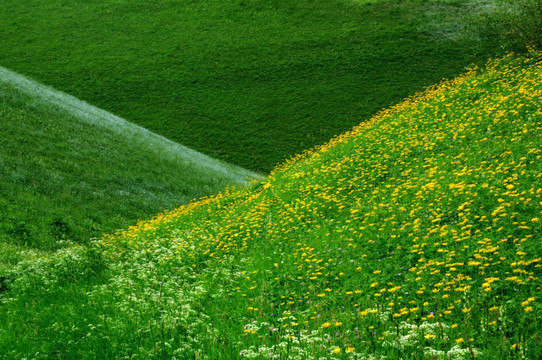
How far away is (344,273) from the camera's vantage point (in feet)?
26.9

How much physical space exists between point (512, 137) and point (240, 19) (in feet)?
164

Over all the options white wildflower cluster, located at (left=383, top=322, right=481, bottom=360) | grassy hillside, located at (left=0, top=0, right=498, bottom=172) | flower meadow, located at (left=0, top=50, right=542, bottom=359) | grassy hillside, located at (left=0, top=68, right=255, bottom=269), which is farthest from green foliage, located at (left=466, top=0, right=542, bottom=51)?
white wildflower cluster, located at (left=383, top=322, right=481, bottom=360)

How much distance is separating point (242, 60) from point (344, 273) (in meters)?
43.7

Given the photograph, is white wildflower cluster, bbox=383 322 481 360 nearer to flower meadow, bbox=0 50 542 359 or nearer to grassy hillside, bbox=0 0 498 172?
flower meadow, bbox=0 50 542 359

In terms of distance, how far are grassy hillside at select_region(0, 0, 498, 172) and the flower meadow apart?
20911mm

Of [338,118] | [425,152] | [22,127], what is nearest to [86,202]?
[22,127]

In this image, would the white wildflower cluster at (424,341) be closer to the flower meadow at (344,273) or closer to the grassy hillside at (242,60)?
the flower meadow at (344,273)

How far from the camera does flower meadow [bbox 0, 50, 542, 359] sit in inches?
217

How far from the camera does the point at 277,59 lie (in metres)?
48.6

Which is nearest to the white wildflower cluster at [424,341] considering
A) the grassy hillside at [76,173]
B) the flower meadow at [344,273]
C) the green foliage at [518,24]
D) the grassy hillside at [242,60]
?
the flower meadow at [344,273]

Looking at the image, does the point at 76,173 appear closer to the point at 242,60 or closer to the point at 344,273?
the point at 344,273

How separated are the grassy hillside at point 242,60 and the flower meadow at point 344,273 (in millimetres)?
20911

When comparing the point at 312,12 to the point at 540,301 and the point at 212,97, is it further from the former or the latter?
the point at 540,301

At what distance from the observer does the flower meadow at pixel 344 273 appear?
551 centimetres
